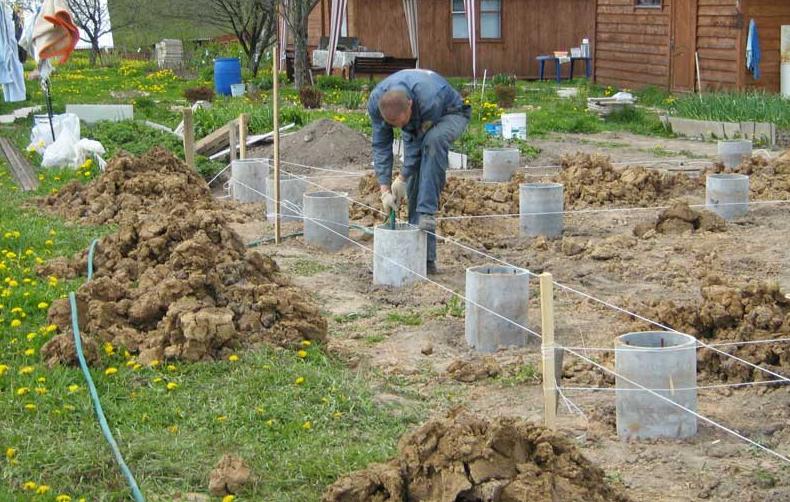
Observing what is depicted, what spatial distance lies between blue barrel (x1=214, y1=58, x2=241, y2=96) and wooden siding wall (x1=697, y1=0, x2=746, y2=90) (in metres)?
10.7

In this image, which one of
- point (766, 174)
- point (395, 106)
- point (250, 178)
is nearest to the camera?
point (395, 106)

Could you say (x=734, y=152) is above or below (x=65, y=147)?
below

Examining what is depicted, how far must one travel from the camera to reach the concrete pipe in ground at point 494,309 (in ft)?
23.6

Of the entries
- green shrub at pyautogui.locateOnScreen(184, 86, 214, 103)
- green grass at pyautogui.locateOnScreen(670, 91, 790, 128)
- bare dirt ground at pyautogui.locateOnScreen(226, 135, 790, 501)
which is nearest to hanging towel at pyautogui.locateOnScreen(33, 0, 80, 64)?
bare dirt ground at pyautogui.locateOnScreen(226, 135, 790, 501)

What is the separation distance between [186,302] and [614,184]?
6603 millimetres

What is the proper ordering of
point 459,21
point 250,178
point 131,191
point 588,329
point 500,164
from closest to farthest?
point 588,329, point 131,191, point 250,178, point 500,164, point 459,21

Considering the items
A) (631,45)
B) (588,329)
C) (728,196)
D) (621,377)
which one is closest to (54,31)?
(728,196)

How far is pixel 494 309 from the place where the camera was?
7.22 metres

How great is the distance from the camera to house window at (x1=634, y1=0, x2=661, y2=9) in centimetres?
2426

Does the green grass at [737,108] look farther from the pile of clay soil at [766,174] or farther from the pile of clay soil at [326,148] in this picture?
the pile of clay soil at [326,148]

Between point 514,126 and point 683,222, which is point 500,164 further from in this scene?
point 683,222

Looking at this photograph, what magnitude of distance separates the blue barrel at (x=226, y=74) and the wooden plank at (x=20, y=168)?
9883 millimetres

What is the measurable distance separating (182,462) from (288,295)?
7.30 ft

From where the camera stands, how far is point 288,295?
7.24 metres
